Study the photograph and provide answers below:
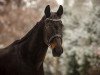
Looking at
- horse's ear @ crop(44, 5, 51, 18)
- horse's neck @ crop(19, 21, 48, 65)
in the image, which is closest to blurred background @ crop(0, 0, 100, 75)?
horse's neck @ crop(19, 21, 48, 65)

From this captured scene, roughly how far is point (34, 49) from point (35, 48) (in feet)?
0.08

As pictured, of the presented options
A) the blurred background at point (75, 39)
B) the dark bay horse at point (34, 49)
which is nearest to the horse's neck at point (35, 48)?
the dark bay horse at point (34, 49)

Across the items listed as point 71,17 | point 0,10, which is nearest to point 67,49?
point 71,17

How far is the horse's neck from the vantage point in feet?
20.7

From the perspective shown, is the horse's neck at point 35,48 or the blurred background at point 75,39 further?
the blurred background at point 75,39

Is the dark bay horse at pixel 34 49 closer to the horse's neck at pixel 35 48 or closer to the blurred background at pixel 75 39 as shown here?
the horse's neck at pixel 35 48

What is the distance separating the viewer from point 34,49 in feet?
20.9

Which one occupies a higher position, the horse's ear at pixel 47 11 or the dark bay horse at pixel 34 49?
the horse's ear at pixel 47 11

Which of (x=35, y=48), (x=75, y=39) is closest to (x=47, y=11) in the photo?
(x=35, y=48)

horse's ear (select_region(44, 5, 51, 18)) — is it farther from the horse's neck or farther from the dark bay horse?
the horse's neck

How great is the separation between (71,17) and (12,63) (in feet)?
28.9

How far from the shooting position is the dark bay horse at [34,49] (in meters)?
6.12

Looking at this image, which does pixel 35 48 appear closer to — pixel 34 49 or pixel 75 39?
pixel 34 49

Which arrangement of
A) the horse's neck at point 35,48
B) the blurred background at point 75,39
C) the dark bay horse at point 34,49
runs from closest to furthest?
the dark bay horse at point 34,49 < the horse's neck at point 35,48 < the blurred background at point 75,39
